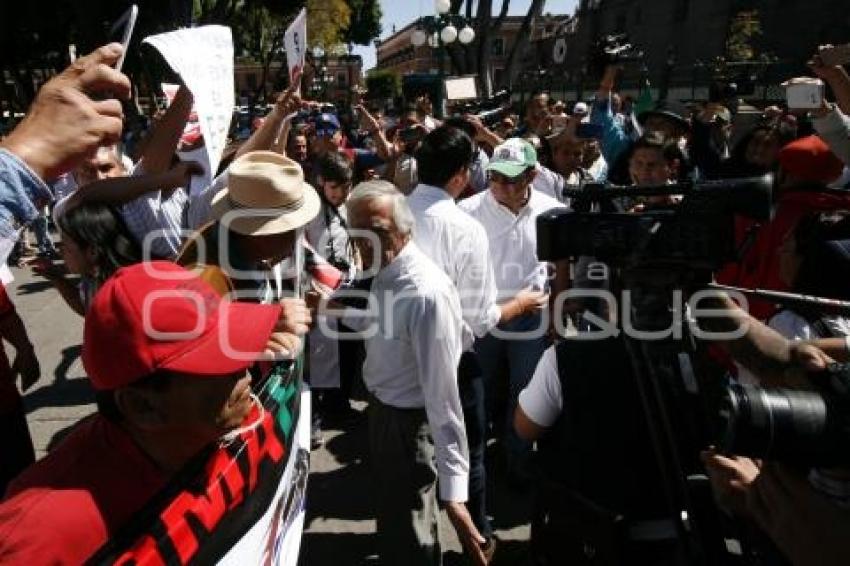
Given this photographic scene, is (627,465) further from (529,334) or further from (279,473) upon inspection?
(529,334)

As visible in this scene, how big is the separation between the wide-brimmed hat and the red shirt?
1080 mm

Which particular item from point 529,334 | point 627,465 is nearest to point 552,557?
point 627,465

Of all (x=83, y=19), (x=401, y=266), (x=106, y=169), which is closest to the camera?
(x=401, y=266)

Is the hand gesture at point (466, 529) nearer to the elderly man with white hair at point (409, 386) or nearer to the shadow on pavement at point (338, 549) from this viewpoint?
the elderly man with white hair at point (409, 386)

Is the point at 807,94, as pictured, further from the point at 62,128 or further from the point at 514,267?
the point at 62,128

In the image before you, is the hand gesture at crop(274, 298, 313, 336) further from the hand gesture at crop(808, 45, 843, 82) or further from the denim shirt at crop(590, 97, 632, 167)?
the denim shirt at crop(590, 97, 632, 167)

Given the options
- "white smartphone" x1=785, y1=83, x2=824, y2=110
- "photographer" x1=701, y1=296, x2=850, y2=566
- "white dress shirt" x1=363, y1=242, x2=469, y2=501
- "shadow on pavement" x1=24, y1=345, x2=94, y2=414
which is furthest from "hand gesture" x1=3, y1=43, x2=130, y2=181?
"shadow on pavement" x1=24, y1=345, x2=94, y2=414

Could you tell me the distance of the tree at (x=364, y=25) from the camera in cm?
5066

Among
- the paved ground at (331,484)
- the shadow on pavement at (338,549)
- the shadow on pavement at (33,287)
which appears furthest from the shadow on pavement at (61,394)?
the shadow on pavement at (33,287)

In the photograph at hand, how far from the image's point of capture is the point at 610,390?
5.03 ft

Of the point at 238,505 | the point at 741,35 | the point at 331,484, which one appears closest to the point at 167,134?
the point at 238,505

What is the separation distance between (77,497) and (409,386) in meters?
1.42

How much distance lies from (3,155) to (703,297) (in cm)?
155

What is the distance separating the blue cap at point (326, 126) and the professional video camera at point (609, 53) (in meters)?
2.67
